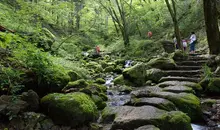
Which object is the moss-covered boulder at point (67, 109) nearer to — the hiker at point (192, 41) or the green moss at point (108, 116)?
the green moss at point (108, 116)

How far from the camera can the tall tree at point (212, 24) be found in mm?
9250

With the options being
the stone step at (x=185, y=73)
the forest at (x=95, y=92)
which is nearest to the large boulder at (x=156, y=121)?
the forest at (x=95, y=92)

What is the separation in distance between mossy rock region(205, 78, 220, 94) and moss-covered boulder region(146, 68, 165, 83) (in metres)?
2.63

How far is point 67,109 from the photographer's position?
16.9ft

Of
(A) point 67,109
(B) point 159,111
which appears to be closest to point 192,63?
(B) point 159,111

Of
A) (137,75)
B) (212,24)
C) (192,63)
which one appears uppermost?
(212,24)

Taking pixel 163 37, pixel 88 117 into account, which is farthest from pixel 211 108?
pixel 163 37

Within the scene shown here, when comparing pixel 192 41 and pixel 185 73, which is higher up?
pixel 192 41

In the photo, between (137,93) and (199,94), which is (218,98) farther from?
(137,93)

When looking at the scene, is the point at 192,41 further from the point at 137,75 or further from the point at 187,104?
the point at 187,104

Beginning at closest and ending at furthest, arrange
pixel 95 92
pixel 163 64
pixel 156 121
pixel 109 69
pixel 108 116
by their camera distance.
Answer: pixel 156 121
pixel 108 116
pixel 95 92
pixel 163 64
pixel 109 69

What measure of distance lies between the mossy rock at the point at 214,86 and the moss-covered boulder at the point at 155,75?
8.62ft

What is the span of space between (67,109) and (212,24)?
286 inches

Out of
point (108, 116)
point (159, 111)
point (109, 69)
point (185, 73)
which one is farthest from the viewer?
point (109, 69)
